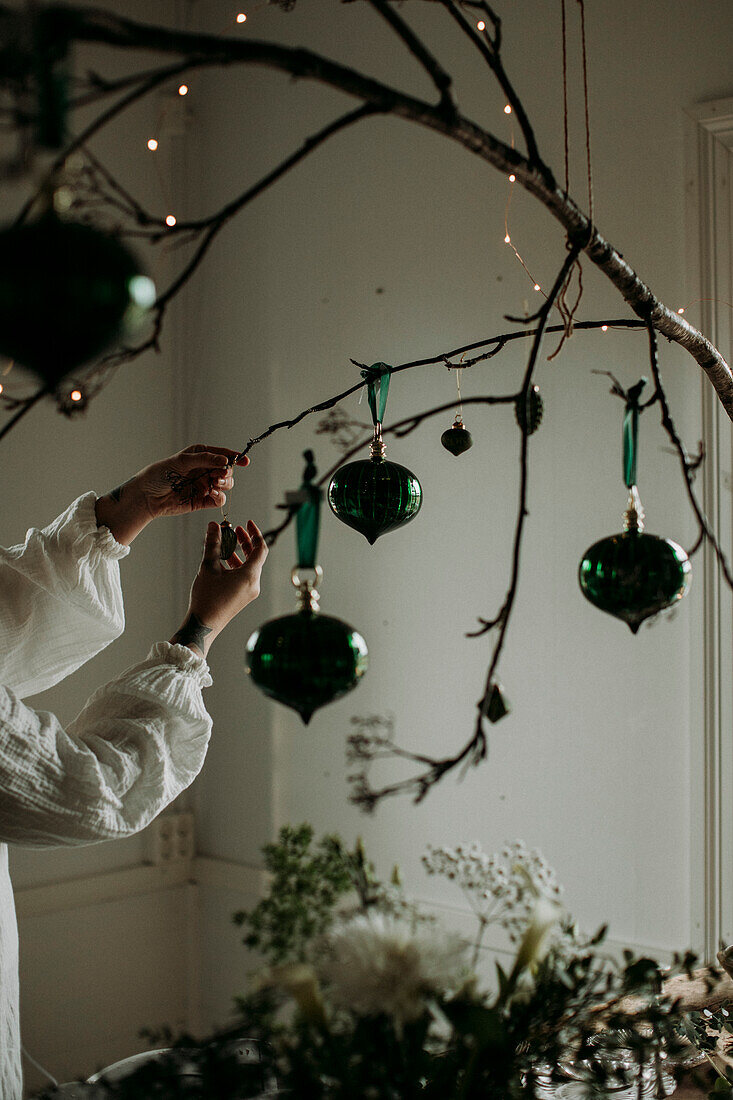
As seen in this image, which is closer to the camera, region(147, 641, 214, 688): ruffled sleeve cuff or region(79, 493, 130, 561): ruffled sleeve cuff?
region(147, 641, 214, 688): ruffled sleeve cuff

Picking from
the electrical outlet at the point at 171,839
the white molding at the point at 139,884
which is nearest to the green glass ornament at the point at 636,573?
the white molding at the point at 139,884

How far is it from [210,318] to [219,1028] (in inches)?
88.6

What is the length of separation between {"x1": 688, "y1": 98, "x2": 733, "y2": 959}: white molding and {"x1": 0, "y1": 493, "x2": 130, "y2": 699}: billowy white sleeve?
0.99 meters

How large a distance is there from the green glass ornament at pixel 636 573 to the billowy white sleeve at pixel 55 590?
671mm

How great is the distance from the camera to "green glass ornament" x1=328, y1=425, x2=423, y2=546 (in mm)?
861

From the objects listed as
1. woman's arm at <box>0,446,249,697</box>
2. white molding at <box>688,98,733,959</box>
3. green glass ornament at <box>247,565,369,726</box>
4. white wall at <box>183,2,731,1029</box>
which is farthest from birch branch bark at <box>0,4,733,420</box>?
white wall at <box>183,2,731,1029</box>

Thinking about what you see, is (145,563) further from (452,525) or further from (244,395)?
(452,525)

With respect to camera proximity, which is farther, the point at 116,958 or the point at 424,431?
the point at 116,958

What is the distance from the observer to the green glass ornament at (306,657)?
60cm

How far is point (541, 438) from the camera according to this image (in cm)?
188

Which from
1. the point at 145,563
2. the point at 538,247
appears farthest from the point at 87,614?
the point at 145,563

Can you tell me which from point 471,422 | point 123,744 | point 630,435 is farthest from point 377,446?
point 471,422

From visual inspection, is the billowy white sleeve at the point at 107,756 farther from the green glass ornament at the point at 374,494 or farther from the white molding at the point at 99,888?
the white molding at the point at 99,888

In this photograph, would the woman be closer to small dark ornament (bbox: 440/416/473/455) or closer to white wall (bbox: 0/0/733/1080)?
small dark ornament (bbox: 440/416/473/455)
